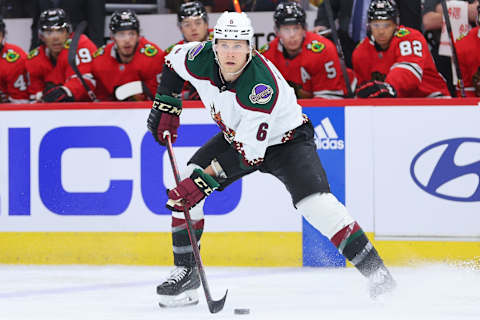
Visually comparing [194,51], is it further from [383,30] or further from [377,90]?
[383,30]

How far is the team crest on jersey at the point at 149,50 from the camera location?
550 centimetres

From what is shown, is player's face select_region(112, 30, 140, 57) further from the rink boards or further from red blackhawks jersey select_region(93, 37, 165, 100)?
the rink boards

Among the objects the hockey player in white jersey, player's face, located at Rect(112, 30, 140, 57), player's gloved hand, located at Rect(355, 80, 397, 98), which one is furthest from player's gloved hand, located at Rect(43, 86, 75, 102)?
player's gloved hand, located at Rect(355, 80, 397, 98)

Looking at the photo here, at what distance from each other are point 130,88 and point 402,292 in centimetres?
191

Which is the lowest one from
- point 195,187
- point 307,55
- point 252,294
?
point 252,294

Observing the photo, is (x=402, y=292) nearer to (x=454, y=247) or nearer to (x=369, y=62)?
(x=454, y=247)

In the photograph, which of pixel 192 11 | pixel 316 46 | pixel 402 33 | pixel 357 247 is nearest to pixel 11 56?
pixel 192 11

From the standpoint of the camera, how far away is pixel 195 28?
5414 millimetres

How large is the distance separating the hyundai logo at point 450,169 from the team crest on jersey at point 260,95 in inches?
61.5

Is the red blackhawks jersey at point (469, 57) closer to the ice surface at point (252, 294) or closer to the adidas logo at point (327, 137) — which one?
the adidas logo at point (327, 137)

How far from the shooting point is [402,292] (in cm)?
407

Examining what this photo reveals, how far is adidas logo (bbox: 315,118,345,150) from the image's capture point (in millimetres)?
4766

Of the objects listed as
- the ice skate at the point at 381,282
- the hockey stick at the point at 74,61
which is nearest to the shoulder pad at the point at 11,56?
the hockey stick at the point at 74,61

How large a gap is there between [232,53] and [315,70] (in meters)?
1.98
